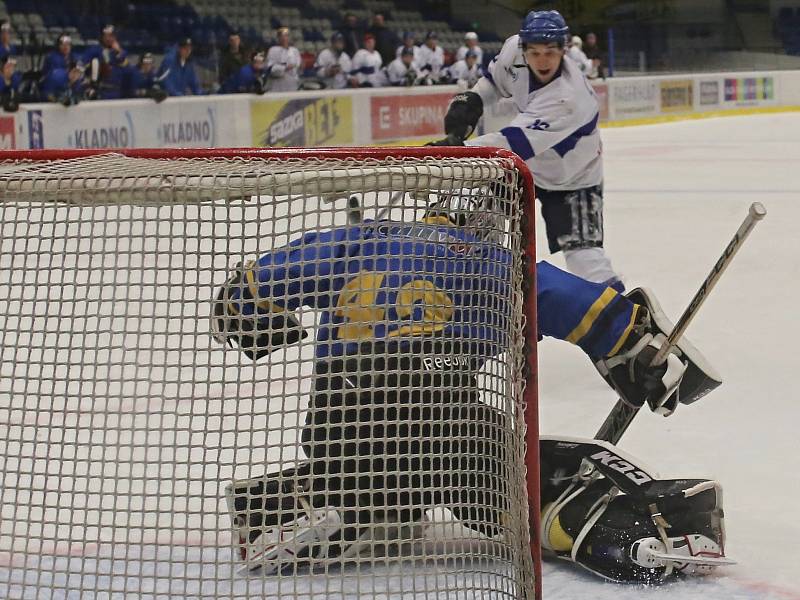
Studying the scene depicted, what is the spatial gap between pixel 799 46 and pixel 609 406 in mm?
15997

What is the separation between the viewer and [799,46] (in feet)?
58.5

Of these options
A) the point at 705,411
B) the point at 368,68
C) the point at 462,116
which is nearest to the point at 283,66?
the point at 368,68

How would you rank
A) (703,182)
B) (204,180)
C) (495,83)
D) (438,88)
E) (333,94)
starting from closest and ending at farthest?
(204,180) → (495,83) → (703,182) → (333,94) → (438,88)

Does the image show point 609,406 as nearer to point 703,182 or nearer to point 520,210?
point 520,210

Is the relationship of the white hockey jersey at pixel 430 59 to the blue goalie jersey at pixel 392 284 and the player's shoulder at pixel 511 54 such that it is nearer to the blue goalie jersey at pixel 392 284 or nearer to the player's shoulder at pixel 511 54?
the player's shoulder at pixel 511 54

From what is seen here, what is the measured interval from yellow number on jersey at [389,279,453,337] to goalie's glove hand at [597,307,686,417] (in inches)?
18.5

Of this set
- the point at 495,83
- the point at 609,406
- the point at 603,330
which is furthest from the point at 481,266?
the point at 495,83

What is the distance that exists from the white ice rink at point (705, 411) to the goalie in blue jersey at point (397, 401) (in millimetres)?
80

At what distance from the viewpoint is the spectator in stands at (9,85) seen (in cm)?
855

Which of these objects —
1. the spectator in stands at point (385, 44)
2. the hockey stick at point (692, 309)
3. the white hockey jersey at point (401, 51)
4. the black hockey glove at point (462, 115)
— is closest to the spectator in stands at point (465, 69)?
the white hockey jersey at point (401, 51)

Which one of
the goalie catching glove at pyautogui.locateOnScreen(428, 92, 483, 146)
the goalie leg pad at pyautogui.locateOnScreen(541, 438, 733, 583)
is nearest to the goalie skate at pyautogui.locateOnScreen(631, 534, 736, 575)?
the goalie leg pad at pyautogui.locateOnScreen(541, 438, 733, 583)

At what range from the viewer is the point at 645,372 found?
2.20 m

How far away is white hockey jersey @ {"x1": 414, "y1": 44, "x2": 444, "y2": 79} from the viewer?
1439 centimetres

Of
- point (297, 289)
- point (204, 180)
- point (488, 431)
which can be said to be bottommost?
point (488, 431)
